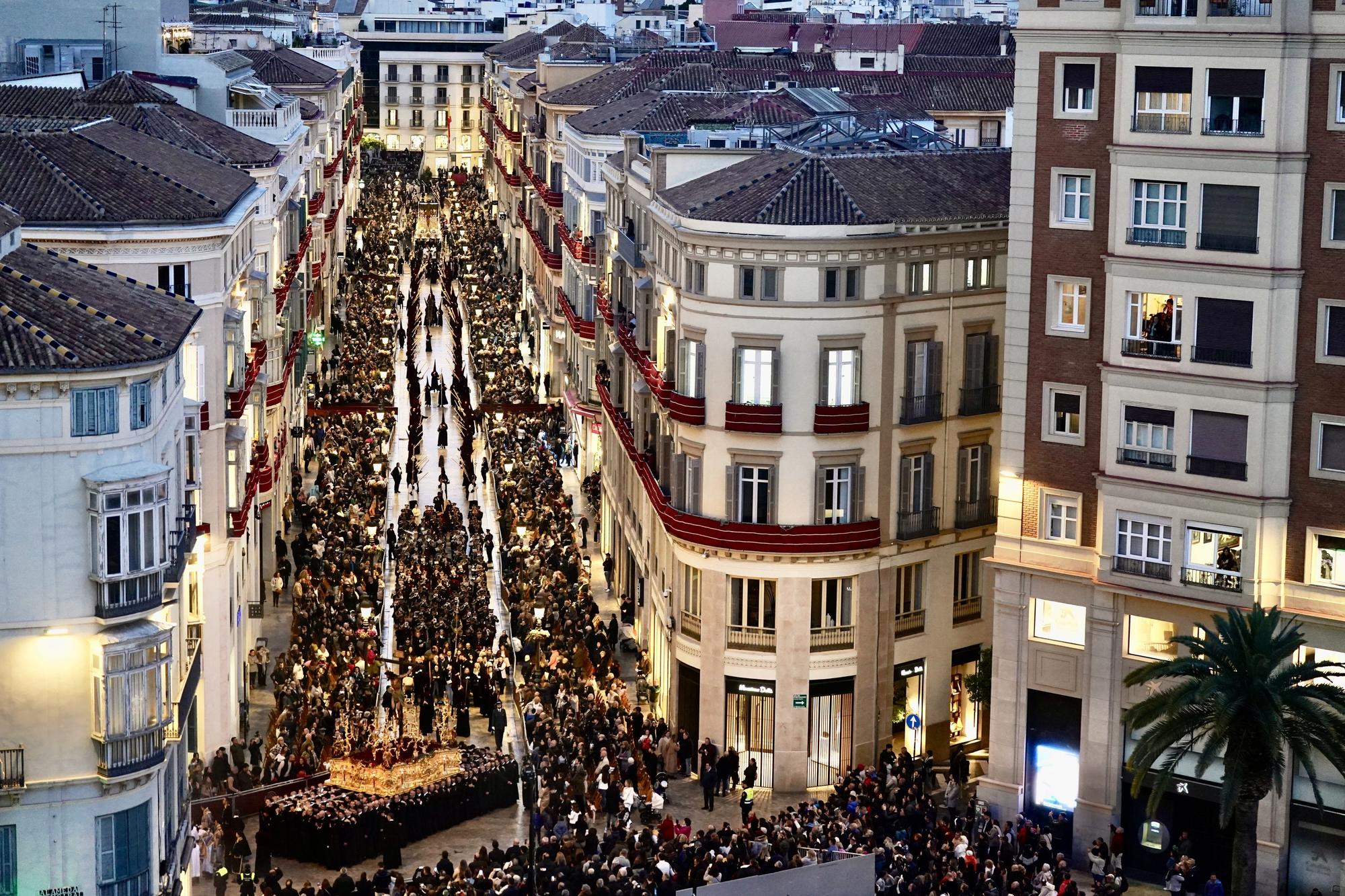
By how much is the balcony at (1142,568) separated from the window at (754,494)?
11.2 metres

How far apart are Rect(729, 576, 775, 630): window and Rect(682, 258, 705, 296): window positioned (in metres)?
8.10

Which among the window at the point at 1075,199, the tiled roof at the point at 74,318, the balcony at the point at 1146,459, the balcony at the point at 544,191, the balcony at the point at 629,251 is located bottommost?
the balcony at the point at 1146,459

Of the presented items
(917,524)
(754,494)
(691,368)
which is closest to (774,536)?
(754,494)

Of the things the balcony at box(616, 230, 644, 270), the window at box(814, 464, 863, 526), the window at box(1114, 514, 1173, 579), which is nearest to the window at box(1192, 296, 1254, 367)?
the window at box(1114, 514, 1173, 579)

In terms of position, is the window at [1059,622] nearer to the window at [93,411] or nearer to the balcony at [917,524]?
the balcony at [917,524]

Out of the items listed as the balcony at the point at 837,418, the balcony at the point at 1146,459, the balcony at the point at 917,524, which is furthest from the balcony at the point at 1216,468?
the balcony at the point at 917,524

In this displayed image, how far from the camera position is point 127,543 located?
139 ft

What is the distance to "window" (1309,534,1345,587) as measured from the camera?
52344 mm

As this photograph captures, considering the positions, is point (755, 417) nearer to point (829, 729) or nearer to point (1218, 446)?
point (829, 729)

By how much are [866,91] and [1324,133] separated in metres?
66.9

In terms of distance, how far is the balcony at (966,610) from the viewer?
66375 mm

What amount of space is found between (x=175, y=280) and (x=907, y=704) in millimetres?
23476

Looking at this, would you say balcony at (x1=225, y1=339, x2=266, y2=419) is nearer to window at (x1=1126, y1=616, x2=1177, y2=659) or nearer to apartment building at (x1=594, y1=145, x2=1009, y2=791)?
apartment building at (x1=594, y1=145, x2=1009, y2=791)

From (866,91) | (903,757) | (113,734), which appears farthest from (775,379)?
(866,91)
